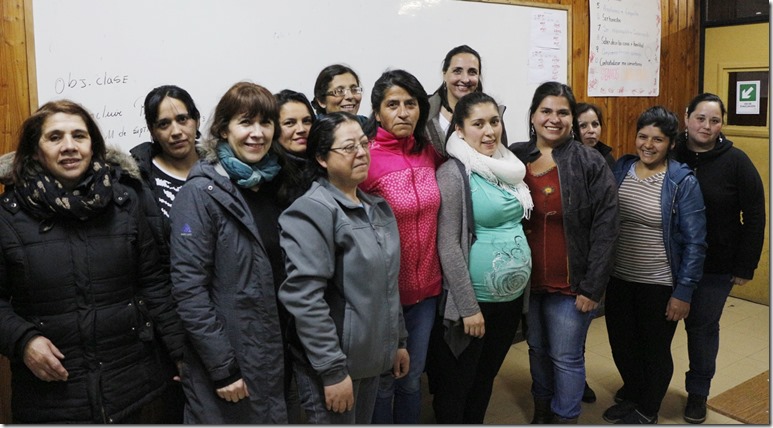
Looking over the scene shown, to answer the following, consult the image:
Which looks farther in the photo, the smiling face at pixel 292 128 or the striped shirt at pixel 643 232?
the striped shirt at pixel 643 232

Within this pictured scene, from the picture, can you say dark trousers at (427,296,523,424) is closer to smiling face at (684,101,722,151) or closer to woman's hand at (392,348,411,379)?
woman's hand at (392,348,411,379)

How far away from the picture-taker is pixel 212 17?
2490mm

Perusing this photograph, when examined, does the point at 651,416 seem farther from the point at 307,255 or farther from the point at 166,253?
the point at 166,253

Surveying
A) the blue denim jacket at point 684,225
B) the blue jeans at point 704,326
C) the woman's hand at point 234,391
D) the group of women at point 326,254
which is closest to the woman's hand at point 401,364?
the group of women at point 326,254

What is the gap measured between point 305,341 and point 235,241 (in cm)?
32

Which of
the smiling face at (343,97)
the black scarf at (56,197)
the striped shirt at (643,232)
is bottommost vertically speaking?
the striped shirt at (643,232)

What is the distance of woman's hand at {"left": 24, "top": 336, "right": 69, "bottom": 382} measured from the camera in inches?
59.2

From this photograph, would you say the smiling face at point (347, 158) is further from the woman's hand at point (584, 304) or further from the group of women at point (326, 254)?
the woman's hand at point (584, 304)

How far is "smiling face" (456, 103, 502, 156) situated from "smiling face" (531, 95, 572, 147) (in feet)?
0.72

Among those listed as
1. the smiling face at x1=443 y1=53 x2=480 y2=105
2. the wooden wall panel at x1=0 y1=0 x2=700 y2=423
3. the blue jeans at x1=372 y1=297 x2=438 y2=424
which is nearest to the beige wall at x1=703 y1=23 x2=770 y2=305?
the wooden wall panel at x1=0 y1=0 x2=700 y2=423

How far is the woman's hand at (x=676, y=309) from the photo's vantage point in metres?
2.41

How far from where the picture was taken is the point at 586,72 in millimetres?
3826

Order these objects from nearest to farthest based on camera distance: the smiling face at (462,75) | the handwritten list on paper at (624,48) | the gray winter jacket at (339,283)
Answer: the gray winter jacket at (339,283) < the smiling face at (462,75) < the handwritten list on paper at (624,48)

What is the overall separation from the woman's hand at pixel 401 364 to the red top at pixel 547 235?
624 millimetres
